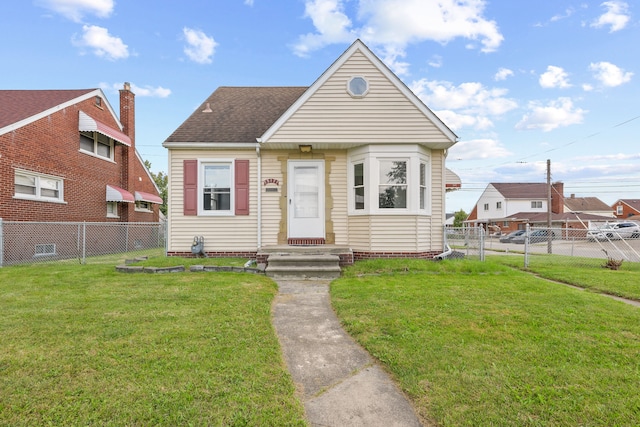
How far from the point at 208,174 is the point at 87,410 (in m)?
A: 7.70

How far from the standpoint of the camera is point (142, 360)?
2.88m

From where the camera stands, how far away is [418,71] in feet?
45.0

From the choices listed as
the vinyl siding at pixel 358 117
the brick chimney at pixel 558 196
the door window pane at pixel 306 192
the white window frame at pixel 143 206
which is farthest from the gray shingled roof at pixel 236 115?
the brick chimney at pixel 558 196

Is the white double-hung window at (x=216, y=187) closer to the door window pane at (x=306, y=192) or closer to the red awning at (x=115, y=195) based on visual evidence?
the door window pane at (x=306, y=192)

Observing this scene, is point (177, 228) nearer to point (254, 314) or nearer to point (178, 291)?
point (178, 291)

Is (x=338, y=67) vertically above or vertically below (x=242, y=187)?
above

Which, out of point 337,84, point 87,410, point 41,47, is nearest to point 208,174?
point 337,84

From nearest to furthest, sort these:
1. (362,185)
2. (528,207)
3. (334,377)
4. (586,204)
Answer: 1. (334,377)
2. (362,185)
3. (528,207)
4. (586,204)

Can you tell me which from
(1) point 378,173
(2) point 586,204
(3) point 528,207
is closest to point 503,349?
(1) point 378,173

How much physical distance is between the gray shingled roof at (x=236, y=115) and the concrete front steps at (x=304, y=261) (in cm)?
341

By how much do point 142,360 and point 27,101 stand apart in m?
15.5

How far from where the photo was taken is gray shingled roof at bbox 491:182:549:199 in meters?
45.4

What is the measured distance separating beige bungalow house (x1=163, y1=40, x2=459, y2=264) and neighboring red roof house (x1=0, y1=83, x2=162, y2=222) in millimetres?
6200

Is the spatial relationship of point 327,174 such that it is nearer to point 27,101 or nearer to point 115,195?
point 115,195
